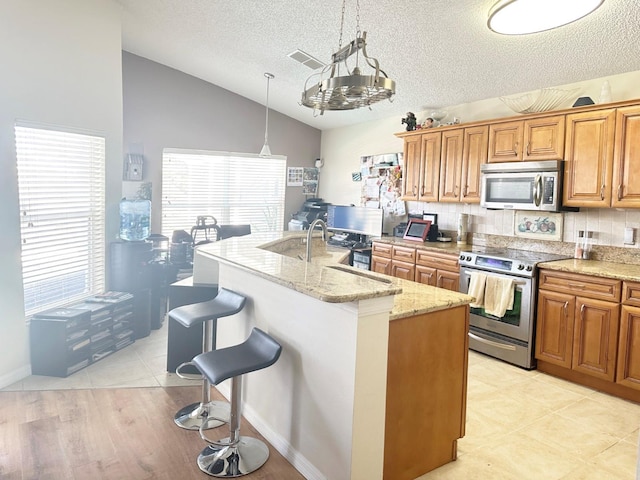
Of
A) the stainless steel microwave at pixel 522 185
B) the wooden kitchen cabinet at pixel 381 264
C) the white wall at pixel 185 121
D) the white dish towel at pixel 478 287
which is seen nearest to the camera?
the stainless steel microwave at pixel 522 185

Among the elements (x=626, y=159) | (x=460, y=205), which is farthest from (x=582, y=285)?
(x=460, y=205)

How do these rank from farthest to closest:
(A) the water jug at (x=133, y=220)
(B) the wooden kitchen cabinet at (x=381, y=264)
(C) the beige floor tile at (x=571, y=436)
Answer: (B) the wooden kitchen cabinet at (x=381, y=264) → (A) the water jug at (x=133, y=220) → (C) the beige floor tile at (x=571, y=436)

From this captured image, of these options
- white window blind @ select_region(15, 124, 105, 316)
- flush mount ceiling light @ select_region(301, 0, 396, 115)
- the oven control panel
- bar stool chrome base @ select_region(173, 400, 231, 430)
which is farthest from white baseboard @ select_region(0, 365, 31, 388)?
the oven control panel

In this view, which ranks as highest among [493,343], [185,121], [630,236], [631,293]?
[185,121]

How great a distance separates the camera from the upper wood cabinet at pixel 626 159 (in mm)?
3137

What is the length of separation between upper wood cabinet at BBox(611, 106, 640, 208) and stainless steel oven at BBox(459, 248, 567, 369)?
73 cm

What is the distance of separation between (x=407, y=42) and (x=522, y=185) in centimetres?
161

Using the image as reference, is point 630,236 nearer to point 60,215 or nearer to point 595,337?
point 595,337

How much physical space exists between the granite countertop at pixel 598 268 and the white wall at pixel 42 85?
4.02 meters

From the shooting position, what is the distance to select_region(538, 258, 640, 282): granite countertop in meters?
3.01

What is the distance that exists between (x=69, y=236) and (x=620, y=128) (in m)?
4.57

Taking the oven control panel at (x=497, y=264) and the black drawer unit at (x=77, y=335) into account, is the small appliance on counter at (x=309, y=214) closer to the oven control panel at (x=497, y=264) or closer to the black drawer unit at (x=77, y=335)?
the oven control panel at (x=497, y=264)

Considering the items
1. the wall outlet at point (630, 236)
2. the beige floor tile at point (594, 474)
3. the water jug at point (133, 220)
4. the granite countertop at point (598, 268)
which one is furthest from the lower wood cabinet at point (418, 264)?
the water jug at point (133, 220)

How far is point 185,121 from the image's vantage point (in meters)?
5.84
